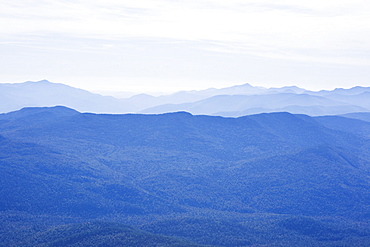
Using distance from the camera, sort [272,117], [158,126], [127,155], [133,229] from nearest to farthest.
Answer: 1. [133,229]
2. [127,155]
3. [158,126]
4. [272,117]

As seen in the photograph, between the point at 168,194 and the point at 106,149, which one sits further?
the point at 106,149

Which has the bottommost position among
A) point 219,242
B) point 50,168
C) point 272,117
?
point 219,242

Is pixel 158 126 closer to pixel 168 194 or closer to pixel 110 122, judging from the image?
pixel 110 122

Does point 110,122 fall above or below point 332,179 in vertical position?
above

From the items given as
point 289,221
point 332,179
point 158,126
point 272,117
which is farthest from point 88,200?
point 272,117

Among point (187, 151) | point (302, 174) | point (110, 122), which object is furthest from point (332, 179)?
point (110, 122)

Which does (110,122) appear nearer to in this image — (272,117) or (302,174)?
(272,117)

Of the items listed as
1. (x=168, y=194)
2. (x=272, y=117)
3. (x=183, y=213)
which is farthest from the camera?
(x=272, y=117)
